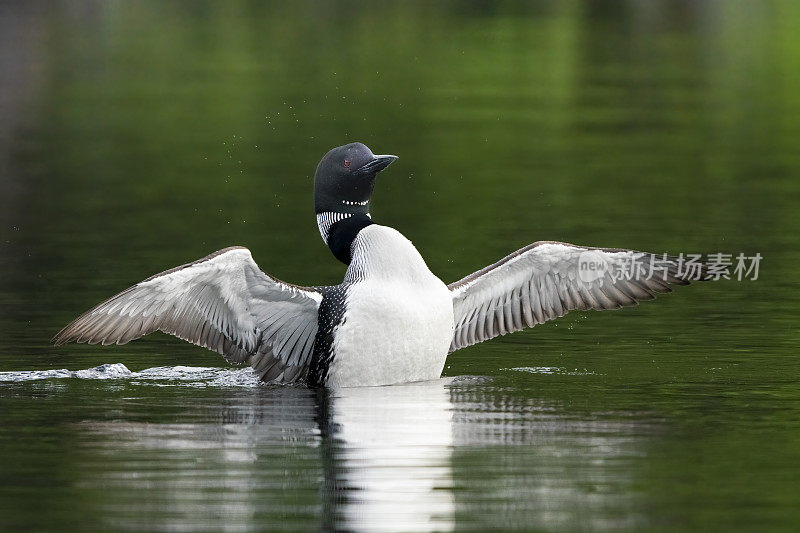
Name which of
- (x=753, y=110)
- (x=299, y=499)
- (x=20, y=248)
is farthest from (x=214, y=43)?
(x=299, y=499)

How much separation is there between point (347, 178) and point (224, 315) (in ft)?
4.73

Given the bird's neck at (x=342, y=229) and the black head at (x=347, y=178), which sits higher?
the black head at (x=347, y=178)

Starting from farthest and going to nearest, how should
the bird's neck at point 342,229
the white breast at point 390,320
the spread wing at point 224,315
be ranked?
the bird's neck at point 342,229
the spread wing at point 224,315
the white breast at point 390,320

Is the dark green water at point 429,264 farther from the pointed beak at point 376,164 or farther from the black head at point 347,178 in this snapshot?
the pointed beak at point 376,164

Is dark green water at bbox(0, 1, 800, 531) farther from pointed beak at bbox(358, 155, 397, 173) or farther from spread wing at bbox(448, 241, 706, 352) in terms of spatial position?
pointed beak at bbox(358, 155, 397, 173)

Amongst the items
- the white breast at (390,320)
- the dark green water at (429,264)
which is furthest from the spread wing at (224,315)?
the white breast at (390,320)

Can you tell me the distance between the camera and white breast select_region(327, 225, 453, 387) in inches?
480

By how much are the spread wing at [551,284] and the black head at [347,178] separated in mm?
1078

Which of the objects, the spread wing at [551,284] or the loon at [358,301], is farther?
the spread wing at [551,284]

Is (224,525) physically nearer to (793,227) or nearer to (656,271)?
(656,271)

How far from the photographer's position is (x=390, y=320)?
12.1 m

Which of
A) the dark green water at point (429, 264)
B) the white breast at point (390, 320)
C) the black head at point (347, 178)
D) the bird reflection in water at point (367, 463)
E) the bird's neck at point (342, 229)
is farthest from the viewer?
the black head at point (347, 178)

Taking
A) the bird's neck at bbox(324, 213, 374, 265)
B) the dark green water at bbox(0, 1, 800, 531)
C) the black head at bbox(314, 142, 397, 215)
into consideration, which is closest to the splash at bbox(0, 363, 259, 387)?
the dark green water at bbox(0, 1, 800, 531)

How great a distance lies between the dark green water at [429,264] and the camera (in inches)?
347
